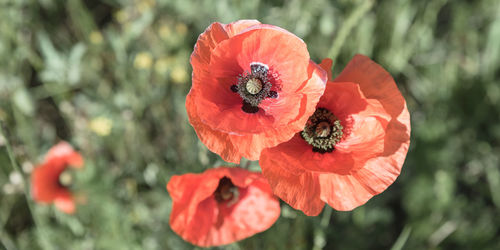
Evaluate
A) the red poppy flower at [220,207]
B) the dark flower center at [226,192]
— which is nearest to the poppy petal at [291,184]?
the red poppy flower at [220,207]

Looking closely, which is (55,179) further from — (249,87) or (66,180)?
(249,87)

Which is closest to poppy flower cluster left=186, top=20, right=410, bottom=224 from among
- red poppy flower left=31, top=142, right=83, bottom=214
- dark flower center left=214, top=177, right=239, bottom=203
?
dark flower center left=214, top=177, right=239, bottom=203

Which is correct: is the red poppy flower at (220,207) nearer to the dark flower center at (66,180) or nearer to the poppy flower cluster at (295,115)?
the poppy flower cluster at (295,115)

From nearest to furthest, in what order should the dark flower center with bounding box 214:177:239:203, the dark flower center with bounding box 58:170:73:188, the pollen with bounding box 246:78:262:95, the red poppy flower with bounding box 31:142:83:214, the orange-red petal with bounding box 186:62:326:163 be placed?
the orange-red petal with bounding box 186:62:326:163, the pollen with bounding box 246:78:262:95, the dark flower center with bounding box 214:177:239:203, the red poppy flower with bounding box 31:142:83:214, the dark flower center with bounding box 58:170:73:188

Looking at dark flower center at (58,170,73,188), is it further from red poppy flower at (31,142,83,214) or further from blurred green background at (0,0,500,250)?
blurred green background at (0,0,500,250)

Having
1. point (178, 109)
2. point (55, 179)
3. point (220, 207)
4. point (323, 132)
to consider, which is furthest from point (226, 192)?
point (55, 179)

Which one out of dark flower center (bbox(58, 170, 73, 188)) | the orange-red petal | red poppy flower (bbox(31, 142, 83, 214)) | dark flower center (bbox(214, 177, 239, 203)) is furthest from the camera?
dark flower center (bbox(58, 170, 73, 188))
